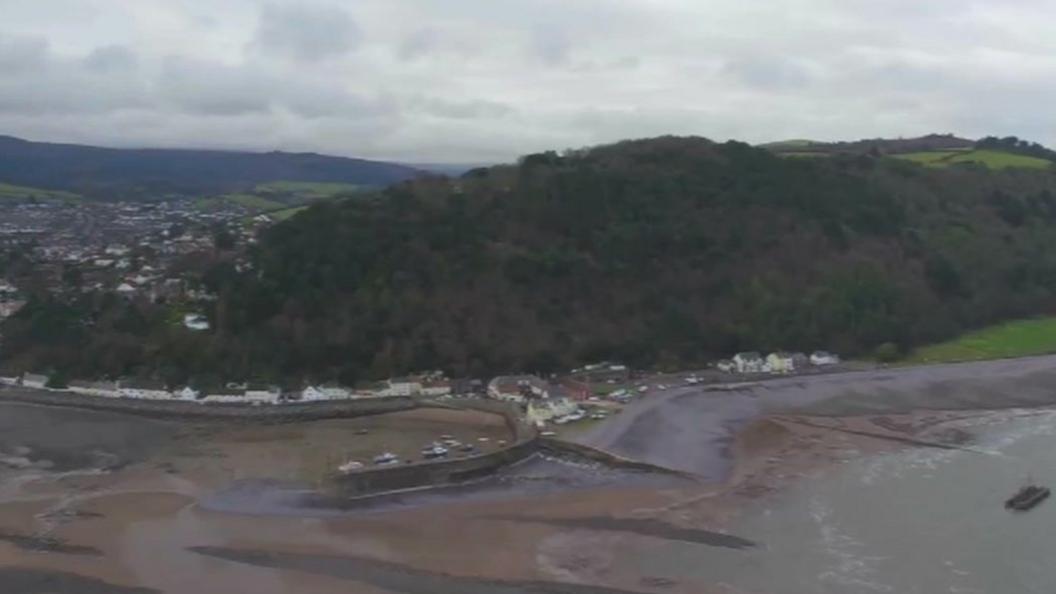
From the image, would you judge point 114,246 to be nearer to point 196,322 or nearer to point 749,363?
point 196,322

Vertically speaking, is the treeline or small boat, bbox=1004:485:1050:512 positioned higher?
the treeline

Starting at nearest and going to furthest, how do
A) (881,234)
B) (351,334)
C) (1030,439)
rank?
(1030,439), (351,334), (881,234)

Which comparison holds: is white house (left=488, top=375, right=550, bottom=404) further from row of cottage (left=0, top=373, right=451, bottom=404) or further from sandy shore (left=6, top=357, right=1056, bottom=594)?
sandy shore (left=6, top=357, right=1056, bottom=594)

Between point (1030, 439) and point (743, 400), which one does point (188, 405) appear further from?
point (1030, 439)

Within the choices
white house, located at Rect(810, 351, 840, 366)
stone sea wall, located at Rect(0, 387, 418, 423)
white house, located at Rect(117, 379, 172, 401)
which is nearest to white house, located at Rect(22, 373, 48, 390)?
stone sea wall, located at Rect(0, 387, 418, 423)

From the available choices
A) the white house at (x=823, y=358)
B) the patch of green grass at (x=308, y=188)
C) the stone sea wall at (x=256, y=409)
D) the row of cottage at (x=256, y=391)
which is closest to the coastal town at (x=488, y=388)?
the row of cottage at (x=256, y=391)

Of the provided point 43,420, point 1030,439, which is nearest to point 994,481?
point 1030,439

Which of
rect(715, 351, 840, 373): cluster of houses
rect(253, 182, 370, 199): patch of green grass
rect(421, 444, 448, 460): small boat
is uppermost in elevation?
rect(253, 182, 370, 199): patch of green grass
